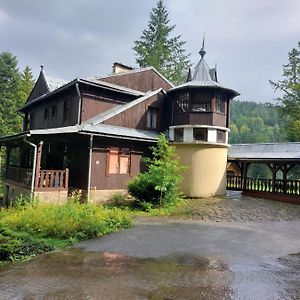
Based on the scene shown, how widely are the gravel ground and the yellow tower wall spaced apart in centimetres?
77

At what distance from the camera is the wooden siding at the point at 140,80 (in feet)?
67.2

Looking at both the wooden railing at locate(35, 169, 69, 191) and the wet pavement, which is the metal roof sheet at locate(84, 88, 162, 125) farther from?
the wet pavement

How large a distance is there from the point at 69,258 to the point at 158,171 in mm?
7763

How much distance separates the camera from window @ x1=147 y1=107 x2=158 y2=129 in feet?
67.1

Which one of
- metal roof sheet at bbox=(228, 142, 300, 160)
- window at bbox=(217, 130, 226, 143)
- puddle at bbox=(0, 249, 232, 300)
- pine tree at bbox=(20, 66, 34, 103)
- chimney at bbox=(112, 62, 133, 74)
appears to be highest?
pine tree at bbox=(20, 66, 34, 103)

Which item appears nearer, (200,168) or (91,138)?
(91,138)

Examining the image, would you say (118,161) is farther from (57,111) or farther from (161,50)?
(161,50)

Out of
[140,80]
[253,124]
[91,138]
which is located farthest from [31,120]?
[253,124]

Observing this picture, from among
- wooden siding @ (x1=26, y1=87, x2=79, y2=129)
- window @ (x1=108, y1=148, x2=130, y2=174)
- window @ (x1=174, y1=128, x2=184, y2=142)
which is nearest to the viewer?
window @ (x1=108, y1=148, x2=130, y2=174)

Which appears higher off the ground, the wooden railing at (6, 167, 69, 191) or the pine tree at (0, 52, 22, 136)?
the pine tree at (0, 52, 22, 136)

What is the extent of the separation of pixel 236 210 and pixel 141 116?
8.16m

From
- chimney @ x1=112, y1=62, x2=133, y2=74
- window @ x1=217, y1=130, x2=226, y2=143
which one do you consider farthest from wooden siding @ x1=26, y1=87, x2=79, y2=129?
window @ x1=217, y1=130, x2=226, y2=143

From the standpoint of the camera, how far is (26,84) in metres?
41.3

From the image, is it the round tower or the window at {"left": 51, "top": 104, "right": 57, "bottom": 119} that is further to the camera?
the window at {"left": 51, "top": 104, "right": 57, "bottom": 119}
